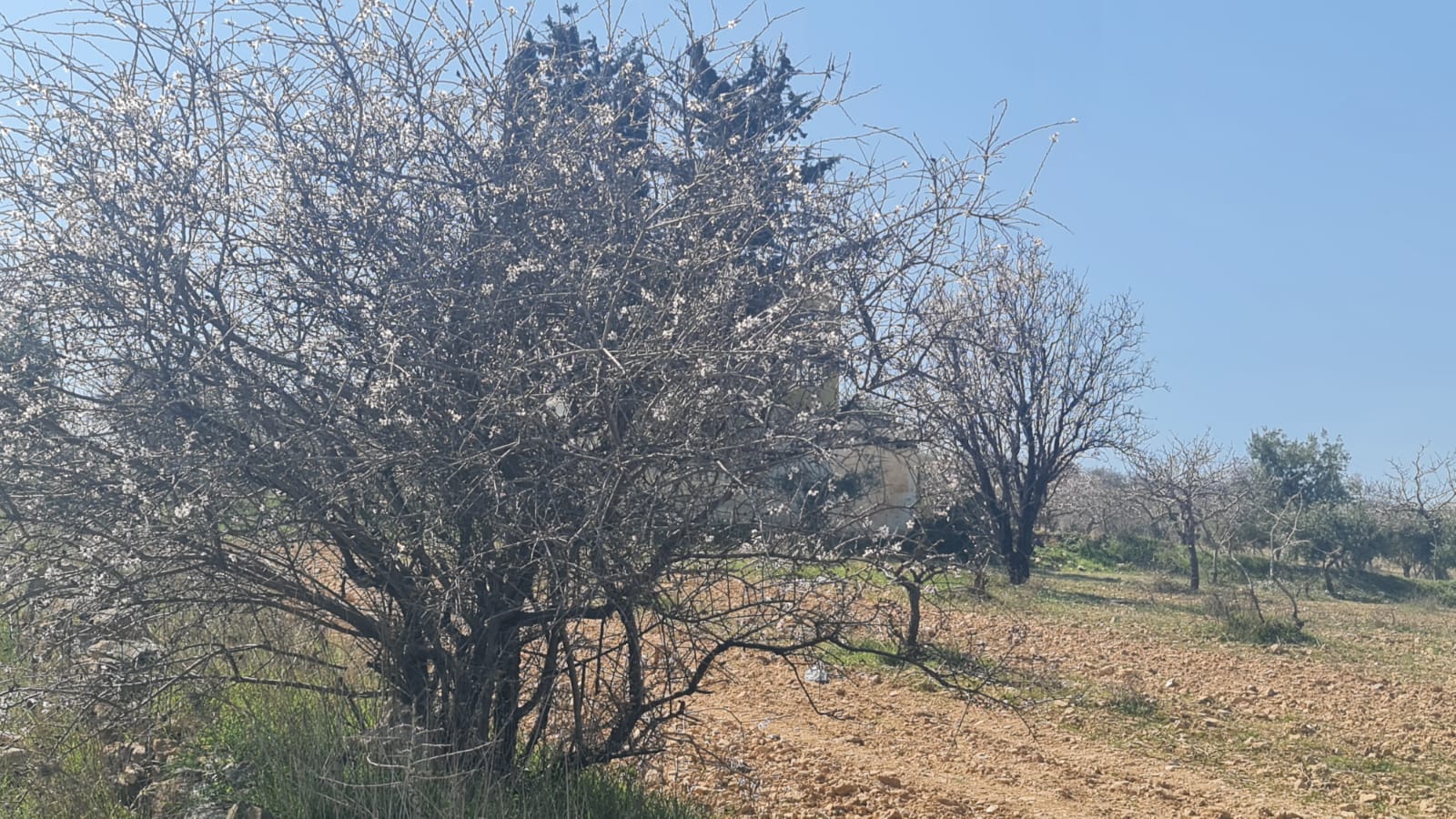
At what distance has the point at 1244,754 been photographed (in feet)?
25.0

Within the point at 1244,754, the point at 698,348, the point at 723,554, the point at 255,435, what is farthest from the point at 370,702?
the point at 1244,754

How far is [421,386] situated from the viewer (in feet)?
12.2

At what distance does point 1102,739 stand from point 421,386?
234 inches

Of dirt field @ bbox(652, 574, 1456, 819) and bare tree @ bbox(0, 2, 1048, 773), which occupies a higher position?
bare tree @ bbox(0, 2, 1048, 773)

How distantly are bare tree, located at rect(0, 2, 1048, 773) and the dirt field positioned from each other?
1126mm

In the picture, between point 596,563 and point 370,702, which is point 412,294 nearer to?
point 596,563

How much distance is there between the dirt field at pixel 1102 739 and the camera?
232 inches

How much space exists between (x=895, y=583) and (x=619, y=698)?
3.89 feet

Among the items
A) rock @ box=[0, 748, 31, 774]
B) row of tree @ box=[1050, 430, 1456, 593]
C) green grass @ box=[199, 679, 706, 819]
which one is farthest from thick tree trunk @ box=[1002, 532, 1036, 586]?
rock @ box=[0, 748, 31, 774]

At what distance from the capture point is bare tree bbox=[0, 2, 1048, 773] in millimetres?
3717

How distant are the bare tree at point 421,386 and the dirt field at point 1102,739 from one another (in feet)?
3.69

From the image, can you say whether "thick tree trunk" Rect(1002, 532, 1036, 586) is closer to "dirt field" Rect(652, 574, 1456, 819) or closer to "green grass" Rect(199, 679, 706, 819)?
"dirt field" Rect(652, 574, 1456, 819)

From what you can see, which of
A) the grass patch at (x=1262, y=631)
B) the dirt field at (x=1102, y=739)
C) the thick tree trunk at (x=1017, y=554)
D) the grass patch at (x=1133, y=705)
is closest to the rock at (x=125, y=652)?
the dirt field at (x=1102, y=739)

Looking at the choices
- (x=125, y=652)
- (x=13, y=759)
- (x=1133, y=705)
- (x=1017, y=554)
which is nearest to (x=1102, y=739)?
(x=1133, y=705)
